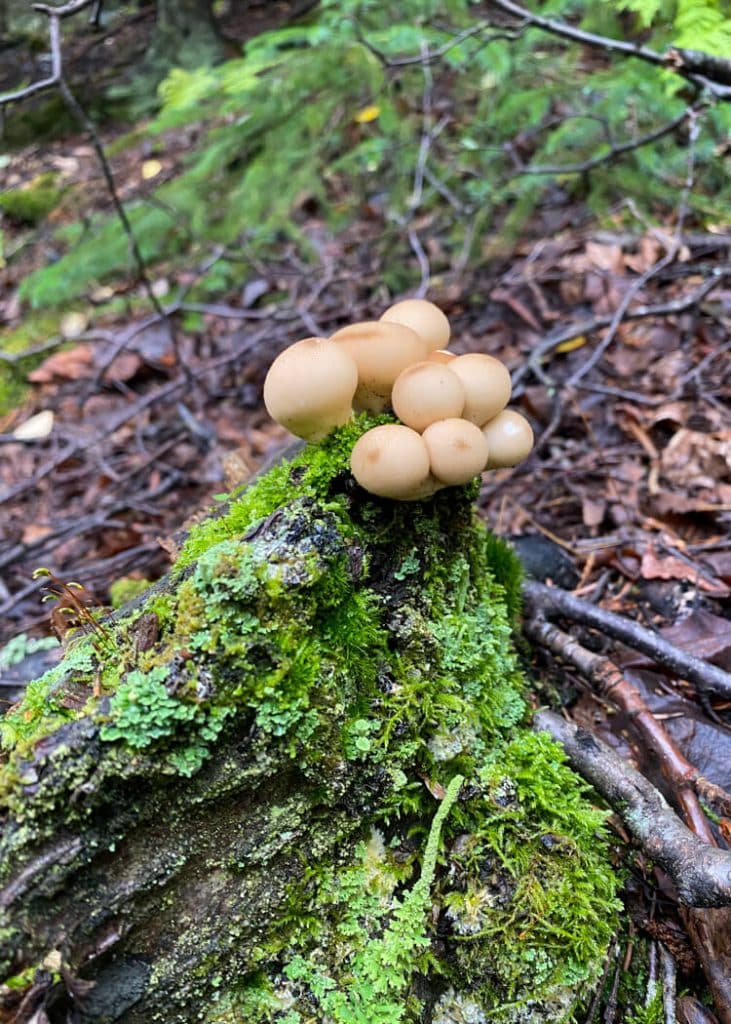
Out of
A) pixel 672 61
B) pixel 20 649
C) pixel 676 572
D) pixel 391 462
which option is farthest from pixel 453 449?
pixel 672 61

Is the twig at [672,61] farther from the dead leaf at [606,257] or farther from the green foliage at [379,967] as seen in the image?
the green foliage at [379,967]

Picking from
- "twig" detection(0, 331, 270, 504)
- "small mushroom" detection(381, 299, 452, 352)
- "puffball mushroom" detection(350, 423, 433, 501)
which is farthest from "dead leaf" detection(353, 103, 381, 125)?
"puffball mushroom" detection(350, 423, 433, 501)

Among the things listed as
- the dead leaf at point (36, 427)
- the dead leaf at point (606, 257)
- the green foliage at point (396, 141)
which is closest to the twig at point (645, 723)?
the dead leaf at point (606, 257)

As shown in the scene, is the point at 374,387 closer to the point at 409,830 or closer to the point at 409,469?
the point at 409,469

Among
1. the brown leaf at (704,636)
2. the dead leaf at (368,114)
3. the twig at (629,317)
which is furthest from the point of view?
the dead leaf at (368,114)

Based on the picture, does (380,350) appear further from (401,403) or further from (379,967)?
(379,967)

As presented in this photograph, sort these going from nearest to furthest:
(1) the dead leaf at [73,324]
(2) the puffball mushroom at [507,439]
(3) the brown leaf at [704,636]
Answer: (2) the puffball mushroom at [507,439]
(3) the brown leaf at [704,636]
(1) the dead leaf at [73,324]

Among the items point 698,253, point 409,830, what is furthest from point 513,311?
point 409,830
